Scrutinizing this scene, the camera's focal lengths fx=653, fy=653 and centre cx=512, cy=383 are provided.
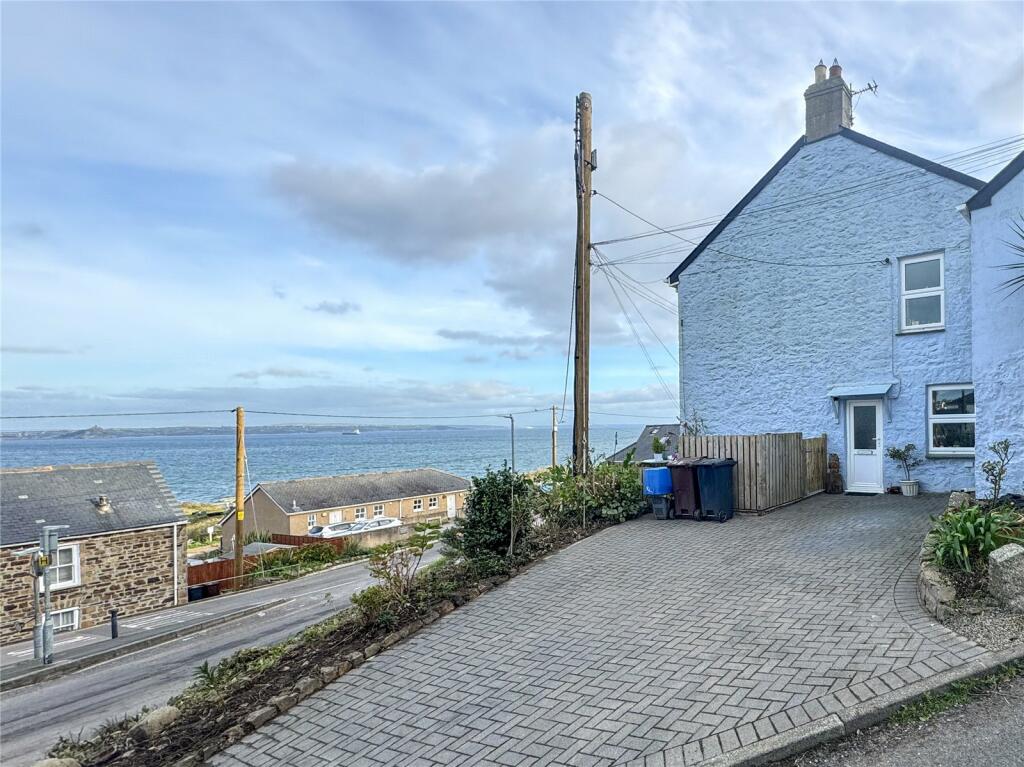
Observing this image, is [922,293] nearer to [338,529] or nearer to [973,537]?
[973,537]

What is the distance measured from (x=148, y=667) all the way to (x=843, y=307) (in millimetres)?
19228

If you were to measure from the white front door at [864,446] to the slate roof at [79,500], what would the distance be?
76.5 feet

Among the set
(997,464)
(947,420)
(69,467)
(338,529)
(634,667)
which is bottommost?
(338,529)

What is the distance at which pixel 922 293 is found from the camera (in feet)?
46.3

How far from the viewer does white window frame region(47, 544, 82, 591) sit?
2217 centimetres

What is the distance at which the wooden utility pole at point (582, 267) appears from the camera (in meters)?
14.3

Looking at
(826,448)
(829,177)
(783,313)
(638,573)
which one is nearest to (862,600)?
(638,573)

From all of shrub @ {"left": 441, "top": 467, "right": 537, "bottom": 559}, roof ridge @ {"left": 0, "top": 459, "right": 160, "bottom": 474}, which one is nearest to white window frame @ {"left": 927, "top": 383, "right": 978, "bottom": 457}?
shrub @ {"left": 441, "top": 467, "right": 537, "bottom": 559}

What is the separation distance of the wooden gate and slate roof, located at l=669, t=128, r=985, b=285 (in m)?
6.07

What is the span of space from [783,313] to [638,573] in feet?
32.8

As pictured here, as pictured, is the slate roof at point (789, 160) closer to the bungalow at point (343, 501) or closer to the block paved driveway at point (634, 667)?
the block paved driveway at point (634, 667)

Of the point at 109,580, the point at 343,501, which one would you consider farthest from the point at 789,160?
the point at 343,501

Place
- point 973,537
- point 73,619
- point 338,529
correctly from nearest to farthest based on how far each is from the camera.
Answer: point 973,537 → point 73,619 → point 338,529

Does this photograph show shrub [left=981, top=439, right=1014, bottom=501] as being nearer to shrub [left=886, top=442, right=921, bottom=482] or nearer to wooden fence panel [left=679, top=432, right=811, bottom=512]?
wooden fence panel [left=679, top=432, right=811, bottom=512]
